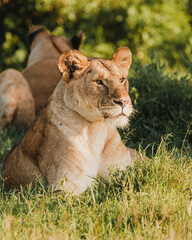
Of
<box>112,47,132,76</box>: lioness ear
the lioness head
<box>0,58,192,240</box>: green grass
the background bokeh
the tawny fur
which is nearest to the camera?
<box>0,58,192,240</box>: green grass

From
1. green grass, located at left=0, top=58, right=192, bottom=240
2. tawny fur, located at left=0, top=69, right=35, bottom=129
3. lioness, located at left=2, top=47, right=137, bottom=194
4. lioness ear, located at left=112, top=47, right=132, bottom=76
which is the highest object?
lioness ear, located at left=112, top=47, right=132, bottom=76

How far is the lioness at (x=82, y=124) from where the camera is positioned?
324 centimetres

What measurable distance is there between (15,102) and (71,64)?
2.68 metres

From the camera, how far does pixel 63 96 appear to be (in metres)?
3.48

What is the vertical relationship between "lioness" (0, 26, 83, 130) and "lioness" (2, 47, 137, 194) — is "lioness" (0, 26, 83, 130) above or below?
below

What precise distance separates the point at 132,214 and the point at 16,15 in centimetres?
655

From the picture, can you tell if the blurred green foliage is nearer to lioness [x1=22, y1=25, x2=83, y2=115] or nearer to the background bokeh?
the background bokeh

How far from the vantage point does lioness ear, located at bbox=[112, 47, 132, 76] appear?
3580mm

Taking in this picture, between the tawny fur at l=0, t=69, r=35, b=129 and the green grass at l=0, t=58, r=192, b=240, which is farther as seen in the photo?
the tawny fur at l=0, t=69, r=35, b=129

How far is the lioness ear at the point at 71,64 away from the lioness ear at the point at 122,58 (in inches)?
11.0

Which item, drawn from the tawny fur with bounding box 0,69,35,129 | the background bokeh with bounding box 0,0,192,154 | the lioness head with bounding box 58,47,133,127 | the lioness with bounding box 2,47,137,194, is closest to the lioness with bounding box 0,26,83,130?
the tawny fur with bounding box 0,69,35,129

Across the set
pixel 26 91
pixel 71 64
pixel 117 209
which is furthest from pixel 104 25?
pixel 117 209

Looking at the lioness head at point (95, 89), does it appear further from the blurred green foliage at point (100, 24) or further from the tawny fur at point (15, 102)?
the blurred green foliage at point (100, 24)

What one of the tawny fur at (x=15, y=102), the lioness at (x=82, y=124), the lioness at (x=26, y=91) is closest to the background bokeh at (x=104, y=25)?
the lioness at (x=26, y=91)
